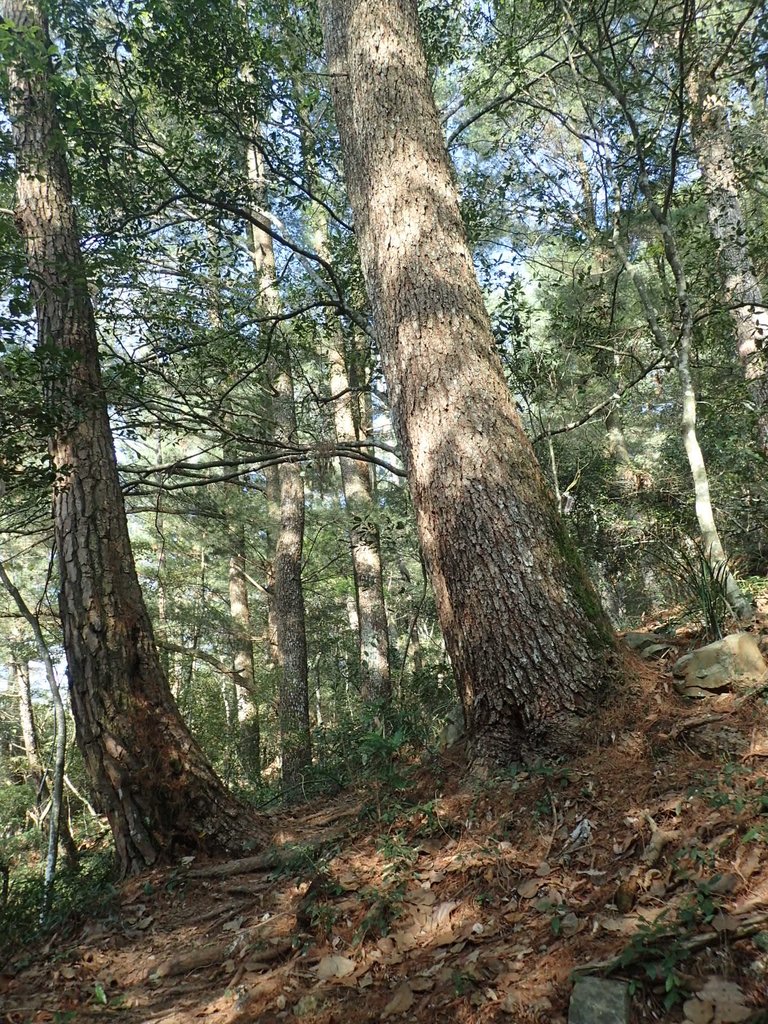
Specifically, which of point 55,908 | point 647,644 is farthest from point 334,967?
point 647,644

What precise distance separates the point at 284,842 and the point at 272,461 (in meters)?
3.39

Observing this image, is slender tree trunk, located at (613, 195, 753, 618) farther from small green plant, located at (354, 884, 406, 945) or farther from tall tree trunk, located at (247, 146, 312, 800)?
tall tree trunk, located at (247, 146, 312, 800)

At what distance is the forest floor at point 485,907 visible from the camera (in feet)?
6.35

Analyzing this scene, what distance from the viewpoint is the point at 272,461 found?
5996 mm

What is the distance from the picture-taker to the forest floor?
1.94 meters

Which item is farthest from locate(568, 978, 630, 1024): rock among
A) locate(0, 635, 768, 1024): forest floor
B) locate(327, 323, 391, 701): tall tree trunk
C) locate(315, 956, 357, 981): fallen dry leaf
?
locate(327, 323, 391, 701): tall tree trunk

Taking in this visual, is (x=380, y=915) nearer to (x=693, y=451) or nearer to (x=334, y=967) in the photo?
(x=334, y=967)

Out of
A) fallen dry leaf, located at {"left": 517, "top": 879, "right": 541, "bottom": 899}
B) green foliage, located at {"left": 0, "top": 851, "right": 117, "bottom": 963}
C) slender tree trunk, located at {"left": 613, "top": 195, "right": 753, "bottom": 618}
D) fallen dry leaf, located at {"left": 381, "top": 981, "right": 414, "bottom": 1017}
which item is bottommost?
fallen dry leaf, located at {"left": 381, "top": 981, "right": 414, "bottom": 1017}

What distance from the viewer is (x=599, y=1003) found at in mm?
1775

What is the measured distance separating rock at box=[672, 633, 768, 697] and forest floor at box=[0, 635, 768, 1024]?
123 mm

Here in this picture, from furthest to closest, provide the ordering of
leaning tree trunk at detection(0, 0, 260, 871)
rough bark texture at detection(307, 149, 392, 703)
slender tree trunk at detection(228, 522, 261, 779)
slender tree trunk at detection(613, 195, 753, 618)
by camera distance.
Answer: slender tree trunk at detection(228, 522, 261, 779)
rough bark texture at detection(307, 149, 392, 703)
slender tree trunk at detection(613, 195, 753, 618)
leaning tree trunk at detection(0, 0, 260, 871)

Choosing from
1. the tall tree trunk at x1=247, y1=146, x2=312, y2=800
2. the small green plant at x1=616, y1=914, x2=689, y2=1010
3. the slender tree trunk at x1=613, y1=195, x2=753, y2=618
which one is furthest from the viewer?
the tall tree trunk at x1=247, y1=146, x2=312, y2=800

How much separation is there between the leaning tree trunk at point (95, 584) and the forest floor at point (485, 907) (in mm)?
373

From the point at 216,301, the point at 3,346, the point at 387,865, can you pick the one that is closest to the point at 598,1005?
the point at 387,865
